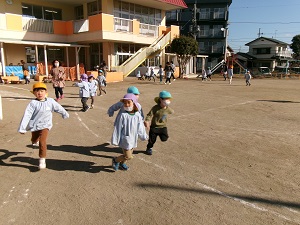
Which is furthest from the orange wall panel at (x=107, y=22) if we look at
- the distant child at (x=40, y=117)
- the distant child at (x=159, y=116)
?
the distant child at (x=40, y=117)

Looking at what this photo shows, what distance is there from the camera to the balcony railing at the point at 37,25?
22628 mm

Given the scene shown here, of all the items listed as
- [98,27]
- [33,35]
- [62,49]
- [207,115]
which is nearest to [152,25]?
[98,27]

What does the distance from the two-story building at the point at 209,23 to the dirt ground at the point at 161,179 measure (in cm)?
4470

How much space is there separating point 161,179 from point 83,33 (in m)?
21.8

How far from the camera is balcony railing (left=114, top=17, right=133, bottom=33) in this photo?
23.6 m

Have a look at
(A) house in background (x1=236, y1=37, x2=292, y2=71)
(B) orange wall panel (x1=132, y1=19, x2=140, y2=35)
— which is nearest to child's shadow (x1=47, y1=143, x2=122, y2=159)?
(B) orange wall panel (x1=132, y1=19, x2=140, y2=35)

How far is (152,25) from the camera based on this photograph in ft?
91.4

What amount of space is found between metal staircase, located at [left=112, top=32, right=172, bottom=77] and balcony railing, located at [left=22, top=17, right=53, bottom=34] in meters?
6.99

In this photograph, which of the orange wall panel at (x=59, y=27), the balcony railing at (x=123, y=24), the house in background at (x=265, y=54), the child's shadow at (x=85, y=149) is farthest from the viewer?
the house in background at (x=265, y=54)

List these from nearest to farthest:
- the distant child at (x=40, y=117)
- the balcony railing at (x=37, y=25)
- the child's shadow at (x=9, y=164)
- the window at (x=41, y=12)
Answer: the distant child at (x=40, y=117) < the child's shadow at (x=9, y=164) < the balcony railing at (x=37, y=25) < the window at (x=41, y=12)

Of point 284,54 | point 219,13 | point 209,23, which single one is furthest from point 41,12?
point 284,54

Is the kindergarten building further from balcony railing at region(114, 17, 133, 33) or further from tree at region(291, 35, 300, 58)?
tree at region(291, 35, 300, 58)

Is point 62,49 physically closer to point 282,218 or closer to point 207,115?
point 207,115

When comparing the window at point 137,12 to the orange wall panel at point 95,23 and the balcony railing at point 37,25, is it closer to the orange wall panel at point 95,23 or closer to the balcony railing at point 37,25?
the orange wall panel at point 95,23
